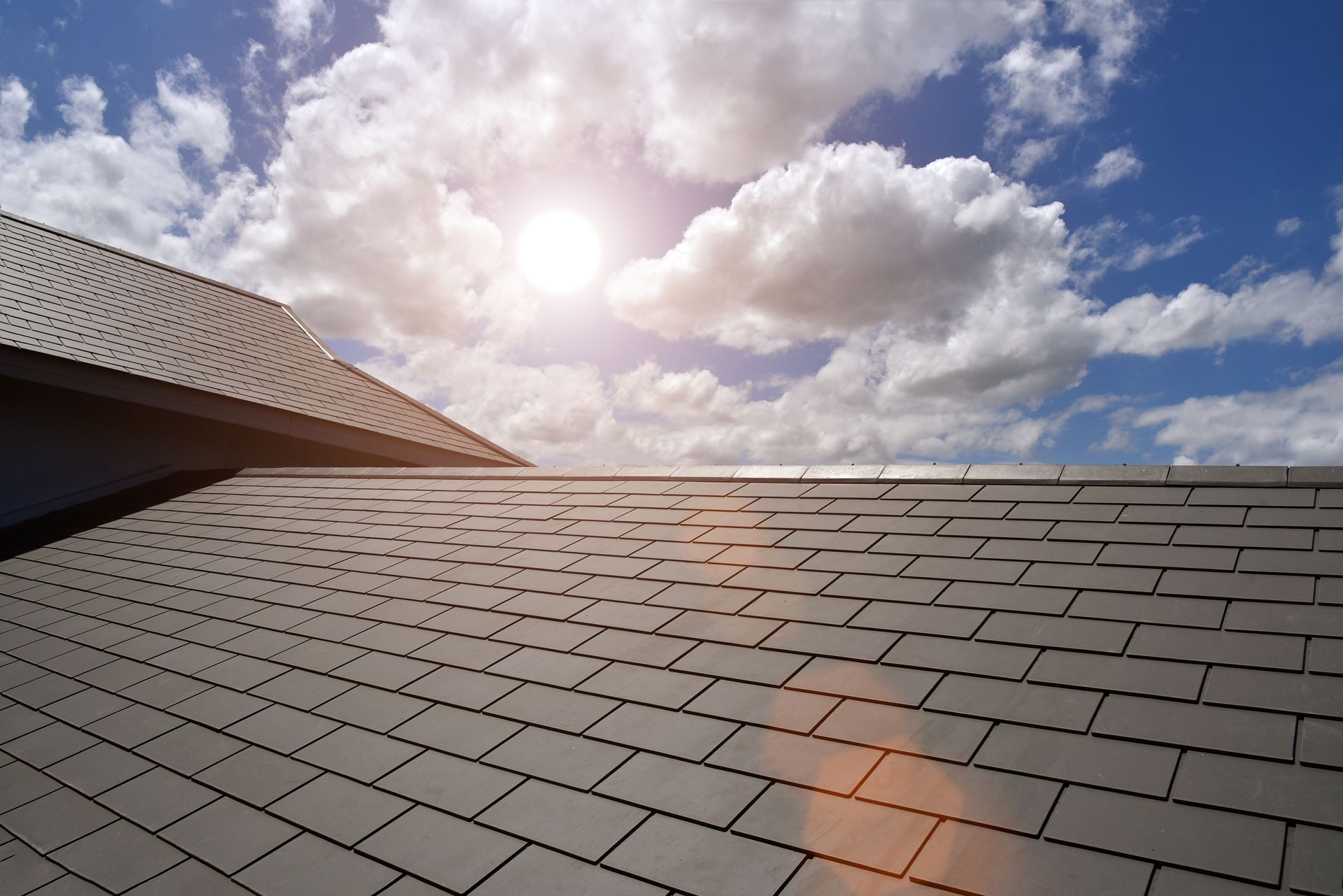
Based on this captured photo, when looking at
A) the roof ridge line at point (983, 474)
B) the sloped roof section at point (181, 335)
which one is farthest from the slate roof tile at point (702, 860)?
the sloped roof section at point (181, 335)

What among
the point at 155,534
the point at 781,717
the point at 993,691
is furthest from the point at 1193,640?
the point at 155,534

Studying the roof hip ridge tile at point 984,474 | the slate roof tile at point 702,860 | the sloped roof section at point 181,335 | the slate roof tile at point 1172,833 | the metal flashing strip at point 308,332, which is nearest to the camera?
the slate roof tile at point 1172,833

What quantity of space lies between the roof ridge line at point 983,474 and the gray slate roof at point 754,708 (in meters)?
0.03

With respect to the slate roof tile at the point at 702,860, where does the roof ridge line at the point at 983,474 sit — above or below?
above

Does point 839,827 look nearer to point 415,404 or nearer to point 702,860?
point 702,860

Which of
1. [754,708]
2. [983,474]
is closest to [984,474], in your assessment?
[983,474]

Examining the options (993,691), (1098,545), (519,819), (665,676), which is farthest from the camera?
(1098,545)

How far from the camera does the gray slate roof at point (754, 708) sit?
2178mm

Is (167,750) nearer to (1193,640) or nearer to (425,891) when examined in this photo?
(425,891)

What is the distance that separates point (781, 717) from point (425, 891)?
4.19 ft

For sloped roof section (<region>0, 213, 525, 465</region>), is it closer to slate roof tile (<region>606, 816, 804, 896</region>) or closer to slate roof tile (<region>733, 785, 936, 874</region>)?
slate roof tile (<region>606, 816, 804, 896</region>)

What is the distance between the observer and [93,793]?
11.0ft

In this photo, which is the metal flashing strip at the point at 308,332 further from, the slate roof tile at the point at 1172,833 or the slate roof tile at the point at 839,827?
the slate roof tile at the point at 1172,833

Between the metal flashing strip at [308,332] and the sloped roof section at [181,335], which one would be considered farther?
the metal flashing strip at [308,332]
